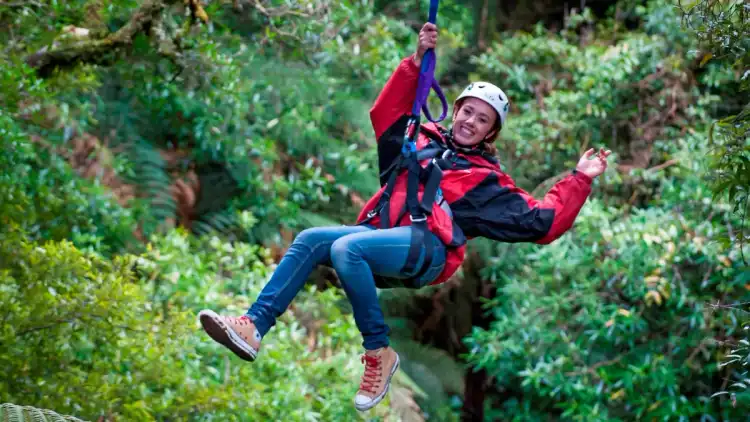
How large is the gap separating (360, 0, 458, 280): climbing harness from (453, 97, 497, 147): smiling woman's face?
8cm

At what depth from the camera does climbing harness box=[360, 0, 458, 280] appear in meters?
3.73

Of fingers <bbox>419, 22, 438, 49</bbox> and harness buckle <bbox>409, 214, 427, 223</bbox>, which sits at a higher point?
fingers <bbox>419, 22, 438, 49</bbox>

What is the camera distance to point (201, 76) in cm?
579

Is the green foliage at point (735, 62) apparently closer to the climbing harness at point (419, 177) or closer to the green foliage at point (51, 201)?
the climbing harness at point (419, 177)

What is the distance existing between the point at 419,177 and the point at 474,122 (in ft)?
1.00

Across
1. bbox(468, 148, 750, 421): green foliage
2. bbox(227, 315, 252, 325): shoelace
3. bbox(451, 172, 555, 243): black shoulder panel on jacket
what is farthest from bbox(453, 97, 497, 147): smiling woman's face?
bbox(468, 148, 750, 421): green foliage

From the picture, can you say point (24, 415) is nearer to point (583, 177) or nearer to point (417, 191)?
point (417, 191)

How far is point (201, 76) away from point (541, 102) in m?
4.09

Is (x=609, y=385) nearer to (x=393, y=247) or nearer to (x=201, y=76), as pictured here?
(x=201, y=76)

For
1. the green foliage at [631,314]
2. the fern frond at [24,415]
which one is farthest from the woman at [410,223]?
the green foliage at [631,314]

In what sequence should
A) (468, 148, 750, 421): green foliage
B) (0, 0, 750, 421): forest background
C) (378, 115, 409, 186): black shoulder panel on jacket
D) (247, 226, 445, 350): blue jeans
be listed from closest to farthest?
(247, 226, 445, 350): blue jeans, (378, 115, 409, 186): black shoulder panel on jacket, (0, 0, 750, 421): forest background, (468, 148, 750, 421): green foliage

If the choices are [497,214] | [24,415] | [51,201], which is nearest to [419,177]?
[497,214]

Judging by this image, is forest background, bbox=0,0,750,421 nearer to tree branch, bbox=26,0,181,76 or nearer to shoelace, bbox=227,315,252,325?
tree branch, bbox=26,0,181,76

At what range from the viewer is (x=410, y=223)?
151 inches
